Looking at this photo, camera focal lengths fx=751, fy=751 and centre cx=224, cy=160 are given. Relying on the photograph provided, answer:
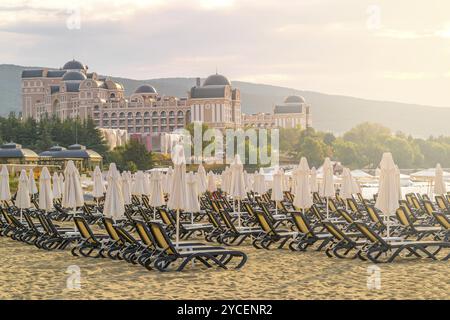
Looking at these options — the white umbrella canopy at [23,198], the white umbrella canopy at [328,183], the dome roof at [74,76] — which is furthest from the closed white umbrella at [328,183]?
the dome roof at [74,76]

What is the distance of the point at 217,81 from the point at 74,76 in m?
24.2

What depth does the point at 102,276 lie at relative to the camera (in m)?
9.09

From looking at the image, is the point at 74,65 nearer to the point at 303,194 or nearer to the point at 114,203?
the point at 303,194

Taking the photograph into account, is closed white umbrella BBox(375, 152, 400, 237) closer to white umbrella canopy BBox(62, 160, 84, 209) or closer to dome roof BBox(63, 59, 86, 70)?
white umbrella canopy BBox(62, 160, 84, 209)

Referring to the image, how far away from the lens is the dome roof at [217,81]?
121 metres

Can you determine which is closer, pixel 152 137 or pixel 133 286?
pixel 133 286

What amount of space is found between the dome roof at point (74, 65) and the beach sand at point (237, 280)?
430ft

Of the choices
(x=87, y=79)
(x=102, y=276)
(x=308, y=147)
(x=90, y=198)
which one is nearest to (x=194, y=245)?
(x=102, y=276)

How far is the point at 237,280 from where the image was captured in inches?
342

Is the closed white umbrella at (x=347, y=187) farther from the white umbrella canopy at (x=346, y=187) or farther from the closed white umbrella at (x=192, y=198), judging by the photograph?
the closed white umbrella at (x=192, y=198)

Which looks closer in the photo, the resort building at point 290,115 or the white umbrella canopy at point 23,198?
the white umbrella canopy at point 23,198

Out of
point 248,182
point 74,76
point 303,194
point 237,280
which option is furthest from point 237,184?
point 74,76
